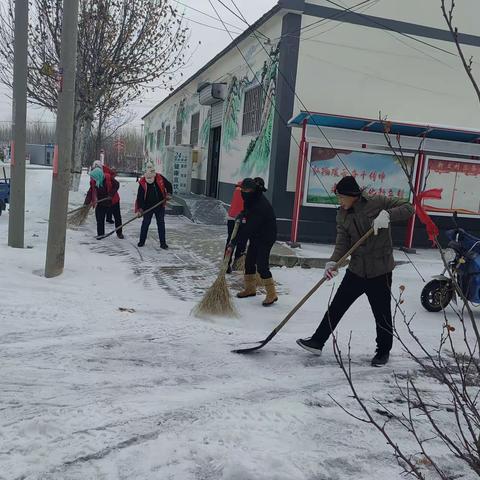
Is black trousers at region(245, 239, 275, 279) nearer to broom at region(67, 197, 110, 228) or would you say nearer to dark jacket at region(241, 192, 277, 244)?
dark jacket at region(241, 192, 277, 244)

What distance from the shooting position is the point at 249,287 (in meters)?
6.61

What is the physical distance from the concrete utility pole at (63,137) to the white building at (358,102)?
4378 millimetres

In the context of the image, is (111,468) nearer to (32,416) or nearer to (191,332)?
(32,416)

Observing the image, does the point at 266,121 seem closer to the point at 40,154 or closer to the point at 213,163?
the point at 213,163

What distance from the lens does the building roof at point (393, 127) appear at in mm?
9250

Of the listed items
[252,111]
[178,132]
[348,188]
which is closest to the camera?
[348,188]

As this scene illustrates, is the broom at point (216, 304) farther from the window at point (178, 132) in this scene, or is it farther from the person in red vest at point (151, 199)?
the window at point (178, 132)

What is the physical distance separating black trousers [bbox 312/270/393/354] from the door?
41.4ft

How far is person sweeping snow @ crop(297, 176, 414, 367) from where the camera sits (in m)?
4.39

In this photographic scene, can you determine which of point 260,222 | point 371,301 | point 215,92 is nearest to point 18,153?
point 260,222

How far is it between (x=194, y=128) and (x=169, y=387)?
697 inches

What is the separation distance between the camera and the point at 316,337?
4.67m

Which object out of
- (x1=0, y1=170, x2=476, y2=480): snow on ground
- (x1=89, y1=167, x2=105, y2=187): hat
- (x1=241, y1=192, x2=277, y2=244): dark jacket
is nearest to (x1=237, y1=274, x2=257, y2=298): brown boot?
(x1=0, y1=170, x2=476, y2=480): snow on ground

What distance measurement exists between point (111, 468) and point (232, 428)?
0.83m
